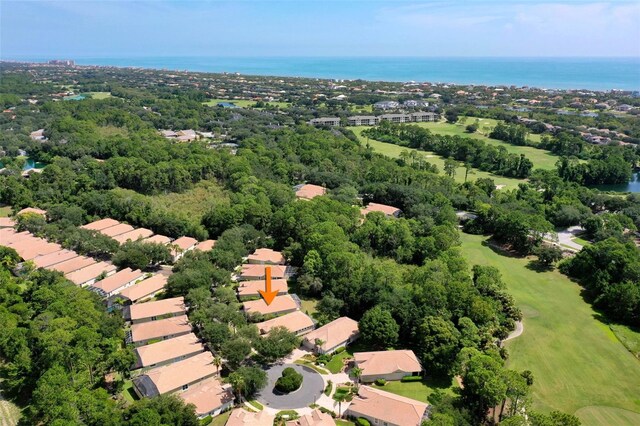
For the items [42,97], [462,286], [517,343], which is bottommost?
[517,343]

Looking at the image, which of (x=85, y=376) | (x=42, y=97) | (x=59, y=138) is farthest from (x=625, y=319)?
(x=42, y=97)

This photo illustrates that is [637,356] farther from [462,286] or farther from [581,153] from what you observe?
[581,153]

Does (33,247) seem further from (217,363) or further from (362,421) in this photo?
(362,421)

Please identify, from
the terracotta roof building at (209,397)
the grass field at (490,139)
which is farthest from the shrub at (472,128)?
the terracotta roof building at (209,397)

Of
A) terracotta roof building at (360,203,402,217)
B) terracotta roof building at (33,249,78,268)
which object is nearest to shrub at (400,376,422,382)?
terracotta roof building at (360,203,402,217)

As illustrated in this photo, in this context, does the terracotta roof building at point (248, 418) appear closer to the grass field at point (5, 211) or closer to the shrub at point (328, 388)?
the shrub at point (328, 388)

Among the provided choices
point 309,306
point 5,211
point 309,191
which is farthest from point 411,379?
point 5,211
